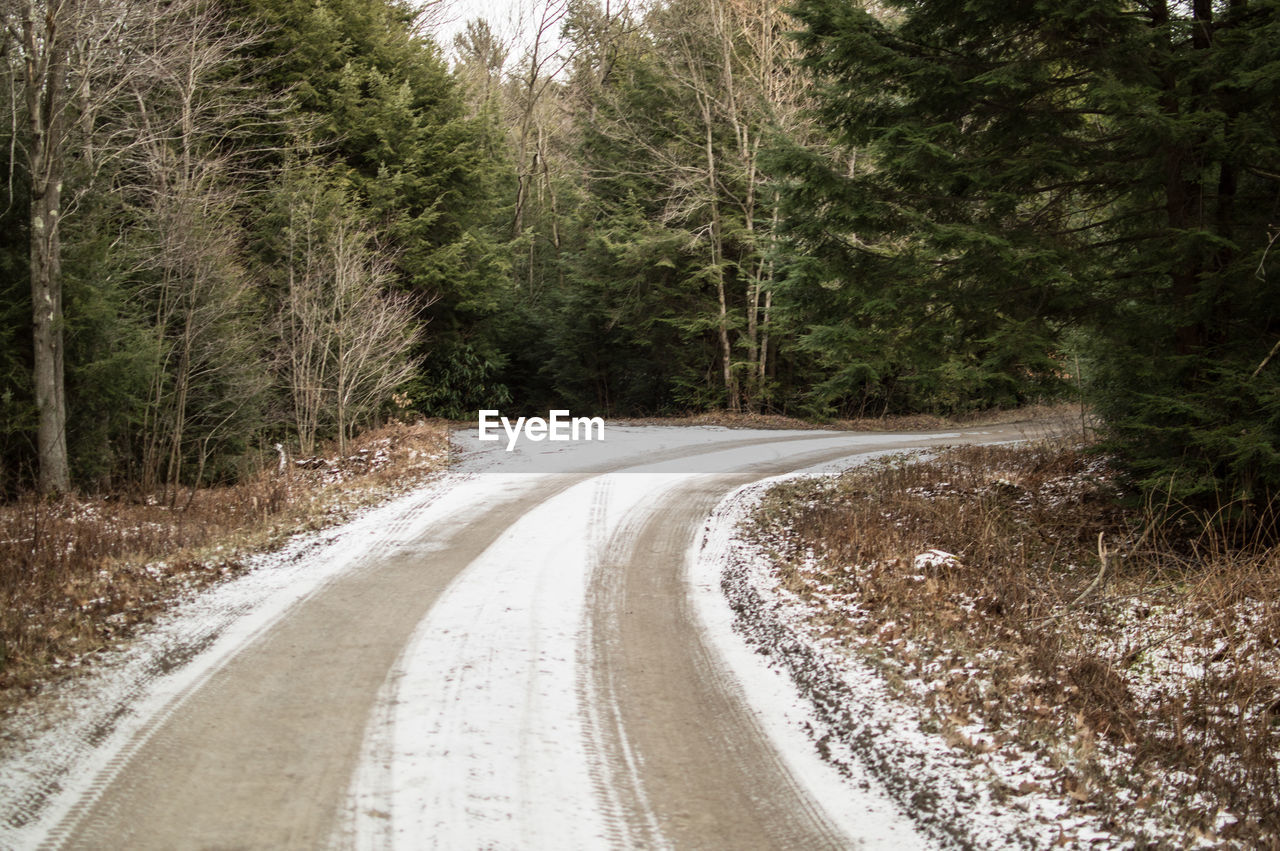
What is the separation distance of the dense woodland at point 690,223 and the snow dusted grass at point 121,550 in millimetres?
1968

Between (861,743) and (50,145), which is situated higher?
(50,145)

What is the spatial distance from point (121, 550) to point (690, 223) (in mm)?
19562

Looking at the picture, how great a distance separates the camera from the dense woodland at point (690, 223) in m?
7.51

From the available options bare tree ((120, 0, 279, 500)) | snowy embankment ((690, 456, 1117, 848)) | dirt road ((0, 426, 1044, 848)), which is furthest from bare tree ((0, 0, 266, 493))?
snowy embankment ((690, 456, 1117, 848))

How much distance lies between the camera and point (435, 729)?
4.19 metres

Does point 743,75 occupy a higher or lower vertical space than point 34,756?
higher

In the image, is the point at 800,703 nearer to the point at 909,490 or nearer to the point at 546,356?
the point at 909,490

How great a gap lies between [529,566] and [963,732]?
4046mm

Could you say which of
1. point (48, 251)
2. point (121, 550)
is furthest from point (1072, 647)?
point (48, 251)

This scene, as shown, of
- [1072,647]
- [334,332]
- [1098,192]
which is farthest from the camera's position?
[334,332]

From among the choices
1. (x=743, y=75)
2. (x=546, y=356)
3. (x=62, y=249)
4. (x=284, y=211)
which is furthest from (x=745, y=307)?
(x=62, y=249)

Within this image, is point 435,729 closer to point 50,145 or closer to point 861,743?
point 861,743

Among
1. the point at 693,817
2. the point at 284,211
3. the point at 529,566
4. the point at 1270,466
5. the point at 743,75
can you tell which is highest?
the point at 743,75

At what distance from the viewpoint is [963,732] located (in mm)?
4172
